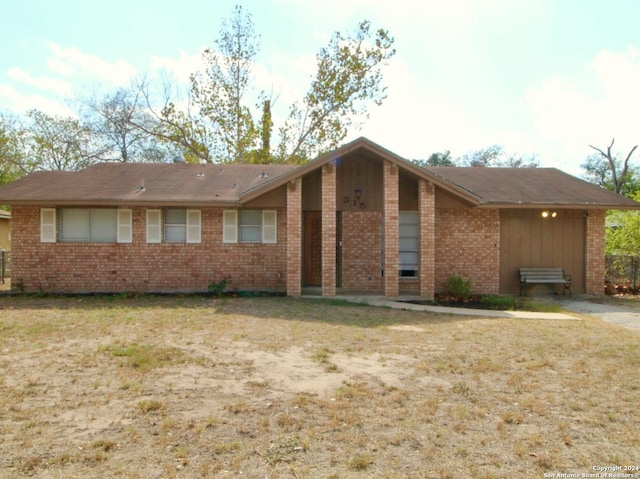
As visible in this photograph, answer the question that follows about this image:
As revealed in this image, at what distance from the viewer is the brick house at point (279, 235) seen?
1322 centimetres

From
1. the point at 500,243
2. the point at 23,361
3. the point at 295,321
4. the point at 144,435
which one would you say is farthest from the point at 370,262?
the point at 144,435

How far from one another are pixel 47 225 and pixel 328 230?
25.5 ft

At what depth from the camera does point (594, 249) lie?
13.8 m

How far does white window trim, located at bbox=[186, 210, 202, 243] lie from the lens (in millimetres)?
13470

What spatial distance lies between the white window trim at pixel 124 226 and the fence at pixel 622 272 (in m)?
14.1

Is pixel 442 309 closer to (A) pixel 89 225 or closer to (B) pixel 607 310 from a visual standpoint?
(B) pixel 607 310

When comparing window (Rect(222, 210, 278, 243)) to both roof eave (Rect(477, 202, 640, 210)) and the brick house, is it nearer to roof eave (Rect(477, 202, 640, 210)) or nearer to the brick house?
the brick house

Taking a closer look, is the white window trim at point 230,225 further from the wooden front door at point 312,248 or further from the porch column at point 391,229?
the porch column at point 391,229

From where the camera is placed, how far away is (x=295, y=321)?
9039 mm

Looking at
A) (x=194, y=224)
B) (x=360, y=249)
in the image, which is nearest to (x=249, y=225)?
(x=194, y=224)

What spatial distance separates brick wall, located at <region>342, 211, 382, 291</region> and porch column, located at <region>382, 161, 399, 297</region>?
143 cm

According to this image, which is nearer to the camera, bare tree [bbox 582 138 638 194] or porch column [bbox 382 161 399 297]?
porch column [bbox 382 161 399 297]

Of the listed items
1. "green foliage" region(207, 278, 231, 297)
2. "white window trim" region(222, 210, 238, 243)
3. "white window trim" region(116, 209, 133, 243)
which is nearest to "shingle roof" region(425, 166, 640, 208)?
"white window trim" region(222, 210, 238, 243)

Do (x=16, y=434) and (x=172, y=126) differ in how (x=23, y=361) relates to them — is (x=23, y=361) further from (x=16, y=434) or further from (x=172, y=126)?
(x=172, y=126)
